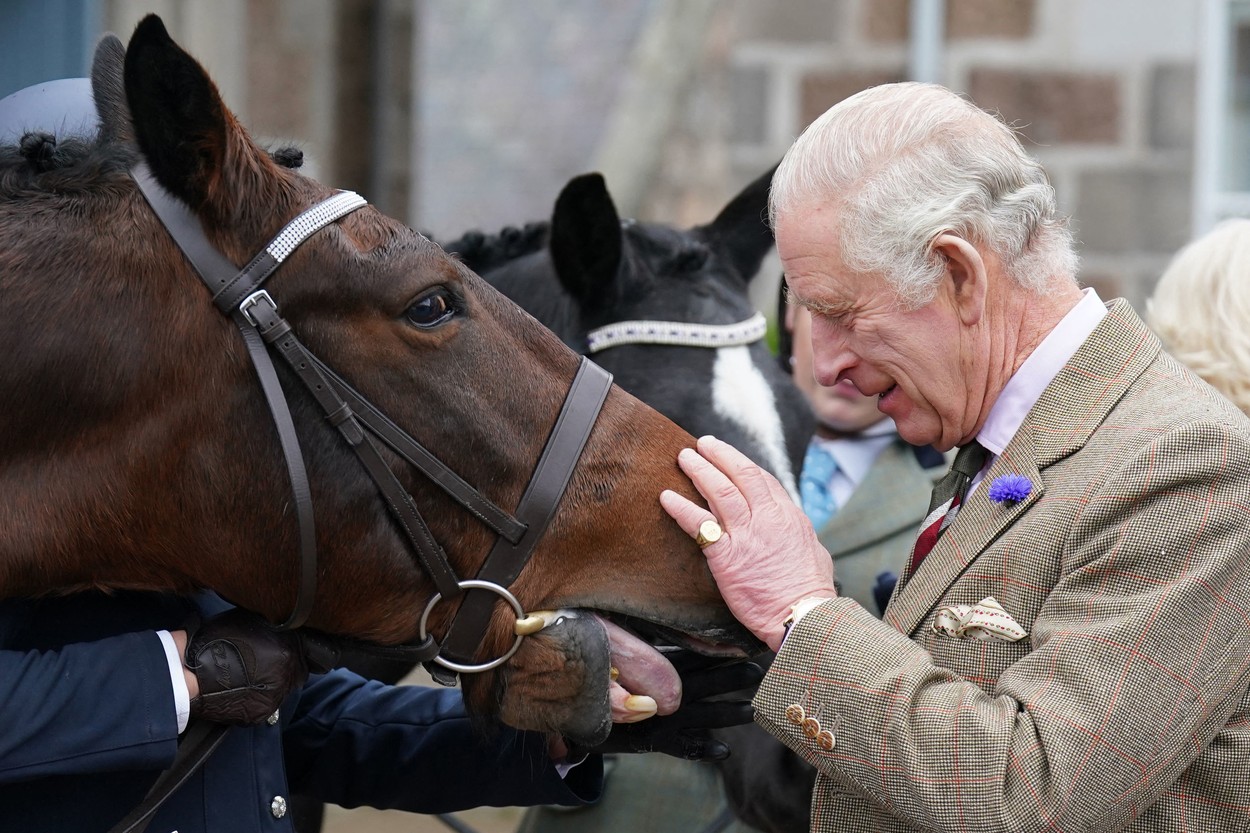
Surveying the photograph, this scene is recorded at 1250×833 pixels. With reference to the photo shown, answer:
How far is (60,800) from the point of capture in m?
1.83

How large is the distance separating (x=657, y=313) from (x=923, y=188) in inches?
49.4

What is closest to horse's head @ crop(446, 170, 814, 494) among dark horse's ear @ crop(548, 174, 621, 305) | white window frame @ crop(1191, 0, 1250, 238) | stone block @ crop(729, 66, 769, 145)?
dark horse's ear @ crop(548, 174, 621, 305)

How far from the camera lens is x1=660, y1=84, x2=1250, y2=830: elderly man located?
166cm

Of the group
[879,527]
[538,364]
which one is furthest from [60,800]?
[879,527]

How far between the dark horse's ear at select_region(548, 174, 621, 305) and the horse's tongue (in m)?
1.20

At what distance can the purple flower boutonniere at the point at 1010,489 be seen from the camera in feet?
6.13

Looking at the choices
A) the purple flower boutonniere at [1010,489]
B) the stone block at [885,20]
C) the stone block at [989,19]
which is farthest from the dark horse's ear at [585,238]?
the stone block at [989,19]

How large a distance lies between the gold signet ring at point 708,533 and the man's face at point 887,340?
0.33 meters

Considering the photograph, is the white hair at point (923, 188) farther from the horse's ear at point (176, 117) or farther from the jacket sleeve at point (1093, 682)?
the horse's ear at point (176, 117)

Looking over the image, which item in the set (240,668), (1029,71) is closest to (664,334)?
(240,668)

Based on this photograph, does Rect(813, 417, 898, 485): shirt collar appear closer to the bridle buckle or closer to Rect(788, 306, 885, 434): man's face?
Rect(788, 306, 885, 434): man's face

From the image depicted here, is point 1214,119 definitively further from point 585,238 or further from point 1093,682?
point 1093,682

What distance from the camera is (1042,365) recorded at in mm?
1966

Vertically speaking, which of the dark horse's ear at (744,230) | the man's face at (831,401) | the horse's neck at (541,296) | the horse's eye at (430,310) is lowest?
the man's face at (831,401)
